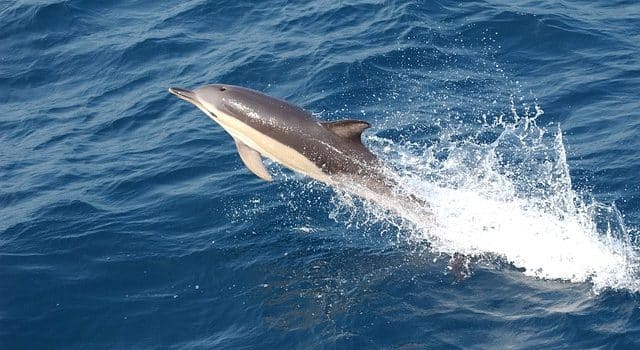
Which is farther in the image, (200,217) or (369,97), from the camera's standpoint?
(369,97)

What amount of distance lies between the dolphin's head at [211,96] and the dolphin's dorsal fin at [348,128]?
1.25 m

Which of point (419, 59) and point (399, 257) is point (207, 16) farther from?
point (399, 257)

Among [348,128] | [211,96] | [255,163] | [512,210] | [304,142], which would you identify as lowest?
[512,210]

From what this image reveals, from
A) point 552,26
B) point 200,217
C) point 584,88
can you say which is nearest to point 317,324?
point 200,217

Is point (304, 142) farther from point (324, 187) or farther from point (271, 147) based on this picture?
point (324, 187)

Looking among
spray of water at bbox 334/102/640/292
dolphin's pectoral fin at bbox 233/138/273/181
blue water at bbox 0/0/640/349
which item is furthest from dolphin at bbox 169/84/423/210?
blue water at bbox 0/0/640/349

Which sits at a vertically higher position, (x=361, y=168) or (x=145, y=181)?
(x=361, y=168)

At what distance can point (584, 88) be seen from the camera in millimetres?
15023

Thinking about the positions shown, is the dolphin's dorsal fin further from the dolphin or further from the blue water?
the blue water

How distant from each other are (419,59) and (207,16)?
187 inches

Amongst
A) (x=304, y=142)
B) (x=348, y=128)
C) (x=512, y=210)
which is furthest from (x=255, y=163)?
(x=512, y=210)

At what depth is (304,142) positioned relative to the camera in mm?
10852

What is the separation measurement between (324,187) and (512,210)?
2.45 m

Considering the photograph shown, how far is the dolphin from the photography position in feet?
35.6
